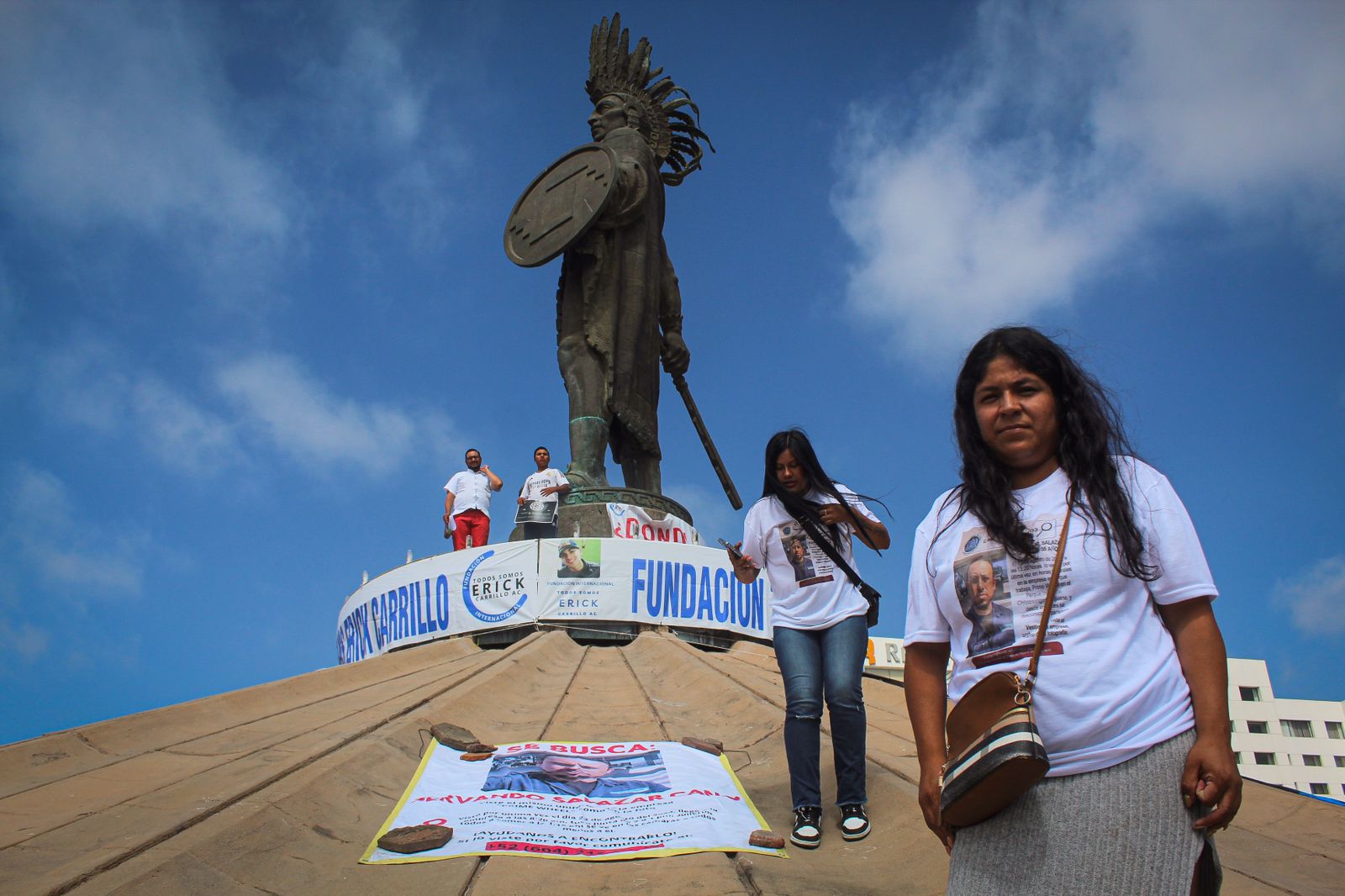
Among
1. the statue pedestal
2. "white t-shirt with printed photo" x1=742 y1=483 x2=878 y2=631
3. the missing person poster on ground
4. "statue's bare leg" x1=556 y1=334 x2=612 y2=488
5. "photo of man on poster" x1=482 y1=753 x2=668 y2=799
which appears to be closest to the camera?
the missing person poster on ground

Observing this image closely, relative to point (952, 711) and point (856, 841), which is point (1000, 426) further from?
point (856, 841)

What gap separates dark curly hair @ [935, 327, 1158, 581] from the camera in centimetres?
162

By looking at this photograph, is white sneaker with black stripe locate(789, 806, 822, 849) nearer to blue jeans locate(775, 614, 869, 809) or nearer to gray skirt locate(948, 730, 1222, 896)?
blue jeans locate(775, 614, 869, 809)

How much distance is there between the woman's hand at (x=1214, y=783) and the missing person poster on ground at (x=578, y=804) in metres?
1.66

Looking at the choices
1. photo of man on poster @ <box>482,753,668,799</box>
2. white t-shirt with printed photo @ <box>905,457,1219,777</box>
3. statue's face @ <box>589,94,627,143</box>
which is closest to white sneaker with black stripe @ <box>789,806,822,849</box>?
photo of man on poster @ <box>482,753,668,799</box>

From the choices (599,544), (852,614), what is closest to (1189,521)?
(852,614)

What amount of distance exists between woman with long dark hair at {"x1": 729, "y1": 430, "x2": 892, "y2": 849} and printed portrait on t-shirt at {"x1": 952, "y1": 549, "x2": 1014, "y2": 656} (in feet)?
4.32

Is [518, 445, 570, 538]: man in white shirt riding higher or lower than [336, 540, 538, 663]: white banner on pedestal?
higher

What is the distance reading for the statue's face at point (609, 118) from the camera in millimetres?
11203

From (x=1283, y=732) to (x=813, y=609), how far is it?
5053 centimetres

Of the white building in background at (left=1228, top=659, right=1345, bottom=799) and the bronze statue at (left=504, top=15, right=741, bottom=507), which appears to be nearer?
the bronze statue at (left=504, top=15, right=741, bottom=507)

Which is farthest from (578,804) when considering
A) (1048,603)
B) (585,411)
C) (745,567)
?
(585,411)

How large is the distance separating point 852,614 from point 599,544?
523 centimetres

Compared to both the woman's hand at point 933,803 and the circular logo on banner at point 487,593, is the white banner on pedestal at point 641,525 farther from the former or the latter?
the woman's hand at point 933,803
